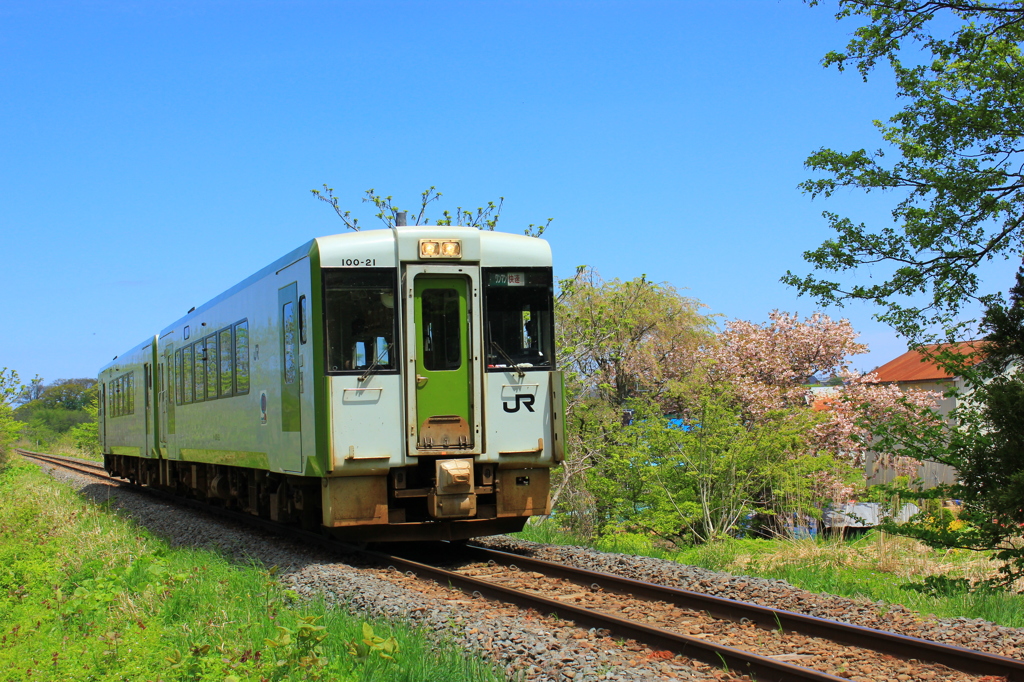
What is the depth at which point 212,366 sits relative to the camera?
1337 centimetres

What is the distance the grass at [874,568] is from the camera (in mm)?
6820

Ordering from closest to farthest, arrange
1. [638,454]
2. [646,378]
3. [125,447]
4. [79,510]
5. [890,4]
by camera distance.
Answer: [890,4] < [79,510] < [638,454] < [125,447] < [646,378]

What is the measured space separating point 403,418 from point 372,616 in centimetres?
235

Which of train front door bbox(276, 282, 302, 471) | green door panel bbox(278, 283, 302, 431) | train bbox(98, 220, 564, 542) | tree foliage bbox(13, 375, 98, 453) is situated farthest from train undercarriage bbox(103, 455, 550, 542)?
tree foliage bbox(13, 375, 98, 453)

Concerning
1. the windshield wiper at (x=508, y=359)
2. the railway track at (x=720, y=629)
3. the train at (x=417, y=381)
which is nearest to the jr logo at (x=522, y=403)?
the train at (x=417, y=381)

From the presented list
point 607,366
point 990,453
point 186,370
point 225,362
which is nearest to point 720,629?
point 990,453

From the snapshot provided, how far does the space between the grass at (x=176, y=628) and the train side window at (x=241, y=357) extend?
2151mm

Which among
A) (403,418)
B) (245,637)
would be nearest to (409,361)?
(403,418)

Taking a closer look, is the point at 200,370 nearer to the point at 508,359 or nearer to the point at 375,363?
the point at 375,363

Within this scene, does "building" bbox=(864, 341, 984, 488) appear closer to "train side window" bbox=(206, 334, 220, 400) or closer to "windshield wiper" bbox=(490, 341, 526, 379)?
"windshield wiper" bbox=(490, 341, 526, 379)

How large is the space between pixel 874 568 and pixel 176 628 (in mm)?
6522

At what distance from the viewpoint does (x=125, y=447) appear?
22031mm

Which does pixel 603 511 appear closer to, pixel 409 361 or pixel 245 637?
pixel 409 361

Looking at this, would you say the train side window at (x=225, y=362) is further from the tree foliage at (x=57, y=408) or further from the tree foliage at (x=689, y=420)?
the tree foliage at (x=57, y=408)
